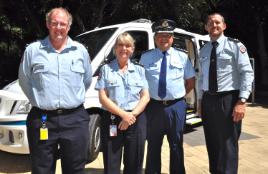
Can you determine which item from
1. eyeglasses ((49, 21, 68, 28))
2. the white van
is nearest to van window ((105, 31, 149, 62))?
the white van

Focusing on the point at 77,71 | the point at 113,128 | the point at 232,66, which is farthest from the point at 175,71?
the point at 77,71

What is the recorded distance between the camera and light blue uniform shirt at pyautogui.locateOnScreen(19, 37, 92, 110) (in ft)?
11.8

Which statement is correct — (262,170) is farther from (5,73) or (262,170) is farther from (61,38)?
(5,73)

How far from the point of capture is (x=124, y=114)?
3.99 m

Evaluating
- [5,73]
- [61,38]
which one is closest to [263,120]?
[61,38]

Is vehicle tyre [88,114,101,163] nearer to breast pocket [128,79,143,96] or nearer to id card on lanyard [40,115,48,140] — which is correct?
breast pocket [128,79,143,96]

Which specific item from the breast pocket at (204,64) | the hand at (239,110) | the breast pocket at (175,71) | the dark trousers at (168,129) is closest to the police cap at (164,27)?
the breast pocket at (175,71)

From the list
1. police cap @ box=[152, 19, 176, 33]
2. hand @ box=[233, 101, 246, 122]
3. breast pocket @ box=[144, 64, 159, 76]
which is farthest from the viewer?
breast pocket @ box=[144, 64, 159, 76]

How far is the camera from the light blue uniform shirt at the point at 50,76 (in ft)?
11.8

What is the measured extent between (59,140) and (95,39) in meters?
3.20

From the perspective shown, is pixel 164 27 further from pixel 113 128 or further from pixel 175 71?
pixel 113 128

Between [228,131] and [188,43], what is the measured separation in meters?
3.22

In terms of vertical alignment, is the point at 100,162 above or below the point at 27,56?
below

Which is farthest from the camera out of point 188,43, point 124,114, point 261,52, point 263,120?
point 261,52
